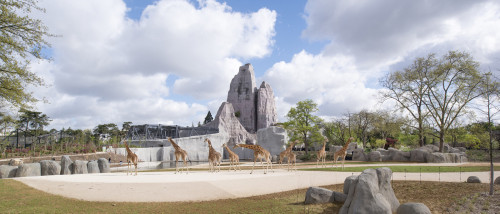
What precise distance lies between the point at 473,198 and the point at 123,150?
40.1 metres

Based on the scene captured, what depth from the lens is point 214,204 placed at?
8.73 metres

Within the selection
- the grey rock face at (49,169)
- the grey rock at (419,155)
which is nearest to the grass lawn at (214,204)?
the grey rock face at (49,169)

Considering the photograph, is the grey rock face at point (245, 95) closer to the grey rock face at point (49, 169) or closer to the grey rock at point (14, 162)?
the grey rock at point (14, 162)

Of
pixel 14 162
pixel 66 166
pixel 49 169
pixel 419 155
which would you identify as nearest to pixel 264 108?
pixel 419 155

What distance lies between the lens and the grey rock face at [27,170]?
628 inches

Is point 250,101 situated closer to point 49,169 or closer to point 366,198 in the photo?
point 49,169

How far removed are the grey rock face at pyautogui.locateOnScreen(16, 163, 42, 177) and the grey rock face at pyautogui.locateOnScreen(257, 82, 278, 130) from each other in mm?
77669

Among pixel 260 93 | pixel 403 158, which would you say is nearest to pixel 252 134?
pixel 260 93

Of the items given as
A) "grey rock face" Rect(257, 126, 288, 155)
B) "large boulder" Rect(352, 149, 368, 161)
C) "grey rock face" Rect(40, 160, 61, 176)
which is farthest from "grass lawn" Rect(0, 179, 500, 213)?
"grey rock face" Rect(257, 126, 288, 155)

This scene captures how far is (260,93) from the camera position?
9469 cm

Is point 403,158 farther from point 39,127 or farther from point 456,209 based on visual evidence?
point 39,127

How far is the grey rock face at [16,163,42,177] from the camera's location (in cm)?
1596

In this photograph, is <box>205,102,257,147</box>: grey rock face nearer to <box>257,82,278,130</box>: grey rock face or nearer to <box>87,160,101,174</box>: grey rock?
<box>257,82,278,130</box>: grey rock face

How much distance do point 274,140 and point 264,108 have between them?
4651 centimetres
